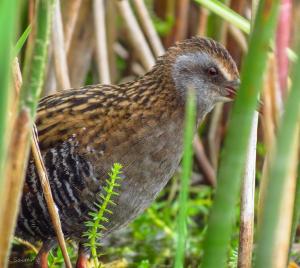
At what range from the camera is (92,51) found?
4609 mm

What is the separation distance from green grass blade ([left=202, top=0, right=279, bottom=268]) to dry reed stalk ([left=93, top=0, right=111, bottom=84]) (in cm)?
255

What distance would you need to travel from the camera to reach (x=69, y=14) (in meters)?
4.05

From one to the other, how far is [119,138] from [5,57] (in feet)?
4.69

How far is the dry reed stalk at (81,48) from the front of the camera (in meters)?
4.52

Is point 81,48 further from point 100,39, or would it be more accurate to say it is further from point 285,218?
point 285,218

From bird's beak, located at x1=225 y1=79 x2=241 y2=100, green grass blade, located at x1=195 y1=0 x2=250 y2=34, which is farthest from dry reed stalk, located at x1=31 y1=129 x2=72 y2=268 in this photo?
bird's beak, located at x1=225 y1=79 x2=241 y2=100

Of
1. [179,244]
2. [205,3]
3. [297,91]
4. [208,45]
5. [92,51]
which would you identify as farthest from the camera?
[92,51]

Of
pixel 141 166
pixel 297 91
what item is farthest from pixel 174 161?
pixel 297 91

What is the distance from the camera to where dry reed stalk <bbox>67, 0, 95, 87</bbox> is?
452cm

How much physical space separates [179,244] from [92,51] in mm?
2708

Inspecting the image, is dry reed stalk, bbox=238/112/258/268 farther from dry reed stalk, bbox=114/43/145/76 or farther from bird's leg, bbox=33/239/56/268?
dry reed stalk, bbox=114/43/145/76

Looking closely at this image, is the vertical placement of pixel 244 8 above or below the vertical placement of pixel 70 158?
above

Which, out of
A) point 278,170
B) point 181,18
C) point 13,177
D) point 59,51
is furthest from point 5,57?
point 181,18

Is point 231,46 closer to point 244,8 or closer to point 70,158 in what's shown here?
point 244,8
